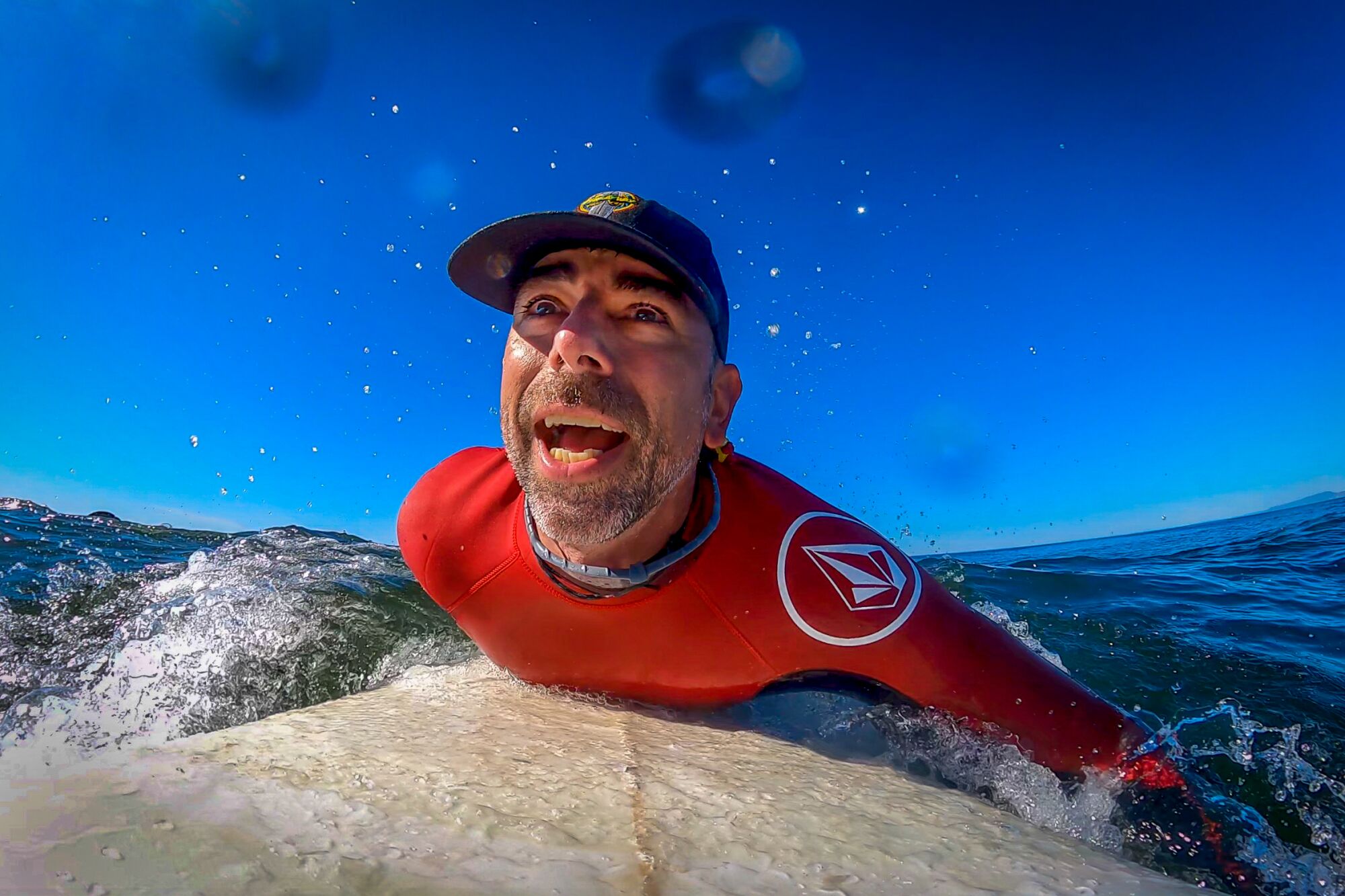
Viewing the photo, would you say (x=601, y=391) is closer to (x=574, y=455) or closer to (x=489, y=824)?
(x=574, y=455)

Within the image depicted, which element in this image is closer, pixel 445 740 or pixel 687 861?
pixel 687 861

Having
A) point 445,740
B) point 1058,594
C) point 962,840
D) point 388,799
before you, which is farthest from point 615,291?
point 1058,594

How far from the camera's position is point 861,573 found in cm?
258

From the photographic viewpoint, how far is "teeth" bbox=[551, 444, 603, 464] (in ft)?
7.18

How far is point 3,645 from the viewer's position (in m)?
3.23

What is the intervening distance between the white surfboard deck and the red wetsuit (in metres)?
0.60

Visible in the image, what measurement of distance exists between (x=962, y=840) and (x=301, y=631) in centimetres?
368

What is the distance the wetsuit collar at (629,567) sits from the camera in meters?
2.47

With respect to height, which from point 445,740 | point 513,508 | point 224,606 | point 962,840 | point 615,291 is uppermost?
point 615,291

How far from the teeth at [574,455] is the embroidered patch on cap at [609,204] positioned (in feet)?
2.64

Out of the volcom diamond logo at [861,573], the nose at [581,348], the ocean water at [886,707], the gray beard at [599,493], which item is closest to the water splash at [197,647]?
the ocean water at [886,707]

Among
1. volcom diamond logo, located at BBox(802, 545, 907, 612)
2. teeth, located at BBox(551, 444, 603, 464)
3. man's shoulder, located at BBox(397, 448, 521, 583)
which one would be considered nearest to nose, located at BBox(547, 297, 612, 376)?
teeth, located at BBox(551, 444, 603, 464)

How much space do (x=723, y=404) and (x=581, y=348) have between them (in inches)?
33.7

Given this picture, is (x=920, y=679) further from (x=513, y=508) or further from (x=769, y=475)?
(x=513, y=508)
